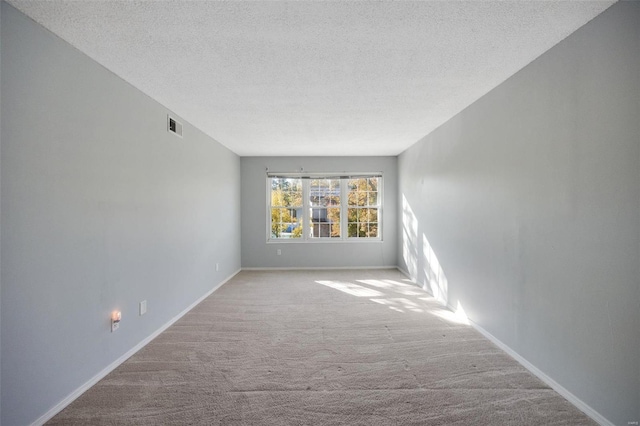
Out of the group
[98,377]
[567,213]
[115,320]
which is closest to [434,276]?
[567,213]

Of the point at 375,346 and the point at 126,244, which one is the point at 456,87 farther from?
the point at 126,244

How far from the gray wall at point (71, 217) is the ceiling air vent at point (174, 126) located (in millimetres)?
87

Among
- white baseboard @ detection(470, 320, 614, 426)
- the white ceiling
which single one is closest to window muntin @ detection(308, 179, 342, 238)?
the white ceiling

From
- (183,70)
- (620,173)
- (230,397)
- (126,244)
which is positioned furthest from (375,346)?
(183,70)

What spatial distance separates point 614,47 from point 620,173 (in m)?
0.72

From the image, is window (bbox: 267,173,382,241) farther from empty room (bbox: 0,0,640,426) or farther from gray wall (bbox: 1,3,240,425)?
gray wall (bbox: 1,3,240,425)

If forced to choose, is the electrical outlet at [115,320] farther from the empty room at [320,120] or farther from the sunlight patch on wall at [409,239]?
the sunlight patch on wall at [409,239]

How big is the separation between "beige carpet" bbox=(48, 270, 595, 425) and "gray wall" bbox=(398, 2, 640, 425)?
30cm

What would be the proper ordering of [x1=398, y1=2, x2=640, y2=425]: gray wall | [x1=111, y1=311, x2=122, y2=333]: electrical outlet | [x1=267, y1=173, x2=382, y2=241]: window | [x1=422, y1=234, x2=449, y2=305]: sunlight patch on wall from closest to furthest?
[x1=398, y1=2, x2=640, y2=425]: gray wall → [x1=111, y1=311, x2=122, y2=333]: electrical outlet → [x1=422, y1=234, x2=449, y2=305]: sunlight patch on wall → [x1=267, y1=173, x2=382, y2=241]: window

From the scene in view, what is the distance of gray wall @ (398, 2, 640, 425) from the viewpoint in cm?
165

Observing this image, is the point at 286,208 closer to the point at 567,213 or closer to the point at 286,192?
the point at 286,192

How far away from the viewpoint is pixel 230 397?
2.04m

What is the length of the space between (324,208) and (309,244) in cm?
83

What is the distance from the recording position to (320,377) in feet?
7.45
